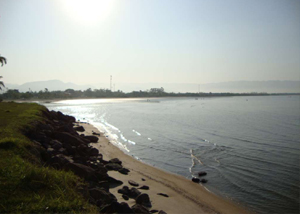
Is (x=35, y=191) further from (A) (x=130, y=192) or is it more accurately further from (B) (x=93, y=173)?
(A) (x=130, y=192)

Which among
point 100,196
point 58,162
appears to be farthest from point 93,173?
point 100,196

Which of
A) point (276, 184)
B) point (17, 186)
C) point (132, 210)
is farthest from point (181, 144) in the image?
point (17, 186)

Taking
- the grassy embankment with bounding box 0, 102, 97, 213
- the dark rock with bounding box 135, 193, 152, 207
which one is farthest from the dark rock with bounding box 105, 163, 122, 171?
the grassy embankment with bounding box 0, 102, 97, 213

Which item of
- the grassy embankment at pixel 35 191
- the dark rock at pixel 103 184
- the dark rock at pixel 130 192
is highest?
the grassy embankment at pixel 35 191

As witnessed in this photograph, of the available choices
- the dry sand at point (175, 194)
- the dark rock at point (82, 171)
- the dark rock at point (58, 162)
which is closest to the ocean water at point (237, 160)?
the dry sand at point (175, 194)

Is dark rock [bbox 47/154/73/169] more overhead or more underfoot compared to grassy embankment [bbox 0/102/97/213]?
more underfoot

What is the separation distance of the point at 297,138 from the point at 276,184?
43.5ft

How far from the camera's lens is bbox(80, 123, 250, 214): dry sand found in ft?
25.9

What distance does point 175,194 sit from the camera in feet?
29.7

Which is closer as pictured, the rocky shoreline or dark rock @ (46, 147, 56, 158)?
the rocky shoreline

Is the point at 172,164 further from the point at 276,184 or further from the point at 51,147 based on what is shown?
the point at 51,147

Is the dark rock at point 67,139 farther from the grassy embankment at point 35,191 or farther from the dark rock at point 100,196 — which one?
the dark rock at point 100,196

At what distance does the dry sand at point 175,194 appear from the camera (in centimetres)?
791

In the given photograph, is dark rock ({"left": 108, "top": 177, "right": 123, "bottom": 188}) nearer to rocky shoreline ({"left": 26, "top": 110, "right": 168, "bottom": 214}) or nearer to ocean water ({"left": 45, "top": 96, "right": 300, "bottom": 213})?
rocky shoreline ({"left": 26, "top": 110, "right": 168, "bottom": 214})
